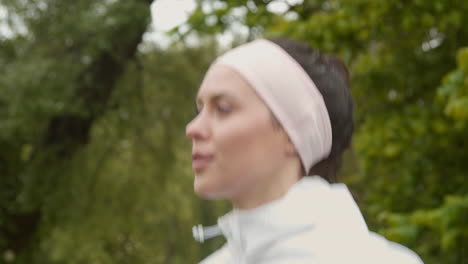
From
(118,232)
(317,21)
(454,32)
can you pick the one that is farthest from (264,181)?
(118,232)

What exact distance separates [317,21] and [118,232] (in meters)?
7.80

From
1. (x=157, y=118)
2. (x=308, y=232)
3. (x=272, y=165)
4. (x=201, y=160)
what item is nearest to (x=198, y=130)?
(x=201, y=160)

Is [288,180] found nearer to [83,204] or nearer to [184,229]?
[83,204]

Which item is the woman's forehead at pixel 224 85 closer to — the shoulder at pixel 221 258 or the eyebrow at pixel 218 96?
the eyebrow at pixel 218 96

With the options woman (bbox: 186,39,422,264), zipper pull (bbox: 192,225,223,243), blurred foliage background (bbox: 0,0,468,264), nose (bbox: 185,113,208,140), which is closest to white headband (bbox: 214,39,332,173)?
woman (bbox: 186,39,422,264)

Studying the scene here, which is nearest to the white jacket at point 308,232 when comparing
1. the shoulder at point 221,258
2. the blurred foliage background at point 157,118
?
the shoulder at point 221,258

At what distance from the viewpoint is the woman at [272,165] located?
1453mm

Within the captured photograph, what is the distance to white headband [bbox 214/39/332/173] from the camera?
1.51 metres

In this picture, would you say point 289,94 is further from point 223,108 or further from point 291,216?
point 291,216

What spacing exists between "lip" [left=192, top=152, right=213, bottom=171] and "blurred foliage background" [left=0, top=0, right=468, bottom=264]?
8.79 ft

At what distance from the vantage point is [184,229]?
17062mm

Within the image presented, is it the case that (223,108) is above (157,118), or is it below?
above

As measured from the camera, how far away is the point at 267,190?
1.51 meters

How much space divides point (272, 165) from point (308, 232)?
0.49 ft
